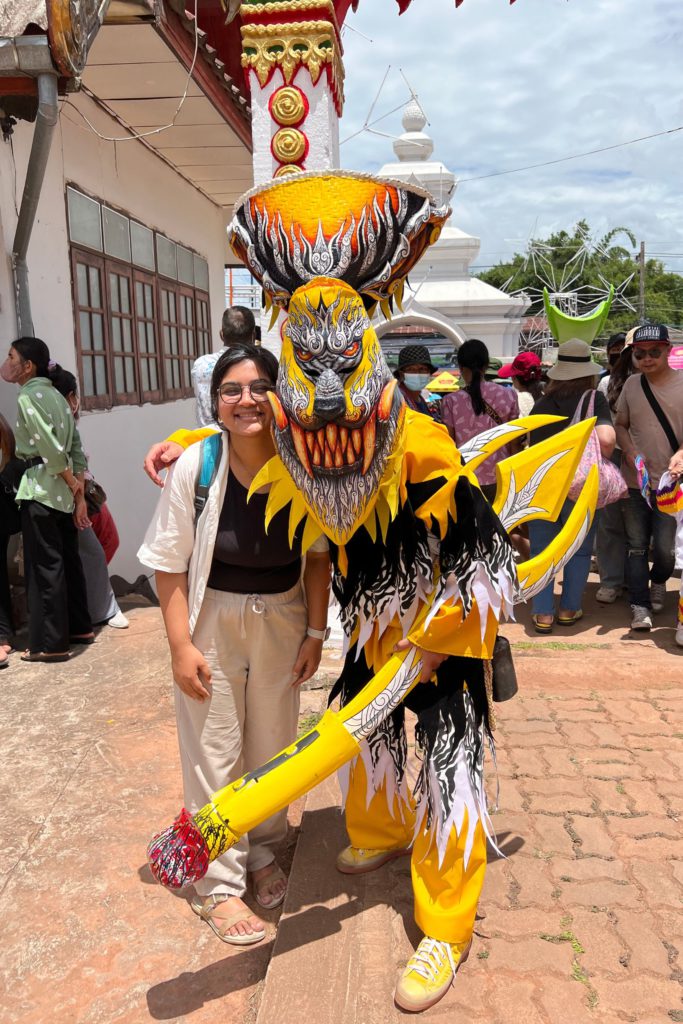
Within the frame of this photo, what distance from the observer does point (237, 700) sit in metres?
2.43

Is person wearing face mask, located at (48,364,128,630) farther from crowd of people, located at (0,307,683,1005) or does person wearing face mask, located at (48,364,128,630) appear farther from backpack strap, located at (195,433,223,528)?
backpack strap, located at (195,433,223,528)

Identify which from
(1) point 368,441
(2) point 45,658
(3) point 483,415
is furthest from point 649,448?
(2) point 45,658

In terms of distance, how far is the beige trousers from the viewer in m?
2.36

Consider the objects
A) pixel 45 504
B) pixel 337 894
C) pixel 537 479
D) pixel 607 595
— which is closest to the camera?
pixel 537 479

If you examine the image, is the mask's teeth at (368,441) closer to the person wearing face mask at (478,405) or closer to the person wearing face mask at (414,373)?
the person wearing face mask at (414,373)

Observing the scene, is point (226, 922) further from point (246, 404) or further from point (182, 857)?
point (246, 404)

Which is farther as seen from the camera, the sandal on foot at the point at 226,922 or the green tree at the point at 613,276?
the green tree at the point at 613,276

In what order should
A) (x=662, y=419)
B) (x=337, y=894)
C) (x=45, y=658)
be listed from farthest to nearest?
1. (x=662, y=419)
2. (x=45, y=658)
3. (x=337, y=894)

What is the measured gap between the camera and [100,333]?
6.54 metres

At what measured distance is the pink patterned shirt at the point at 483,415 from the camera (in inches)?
187

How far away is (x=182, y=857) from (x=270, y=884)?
69 cm

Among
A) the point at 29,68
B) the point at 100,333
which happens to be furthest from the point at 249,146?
the point at 29,68

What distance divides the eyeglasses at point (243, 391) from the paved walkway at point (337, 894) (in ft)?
5.02

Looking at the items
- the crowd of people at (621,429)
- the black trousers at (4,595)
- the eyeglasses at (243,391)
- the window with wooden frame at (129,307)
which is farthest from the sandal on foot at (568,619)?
A: the window with wooden frame at (129,307)
